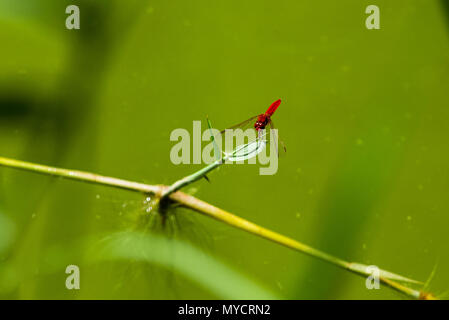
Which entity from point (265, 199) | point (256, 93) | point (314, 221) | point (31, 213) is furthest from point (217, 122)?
point (31, 213)

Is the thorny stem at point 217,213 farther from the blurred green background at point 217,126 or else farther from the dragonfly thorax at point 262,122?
the dragonfly thorax at point 262,122

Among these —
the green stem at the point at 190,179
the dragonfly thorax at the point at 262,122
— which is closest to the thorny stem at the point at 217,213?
the green stem at the point at 190,179

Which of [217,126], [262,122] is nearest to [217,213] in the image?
[262,122]

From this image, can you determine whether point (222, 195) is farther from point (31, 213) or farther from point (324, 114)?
point (31, 213)

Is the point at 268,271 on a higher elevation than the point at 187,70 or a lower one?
lower

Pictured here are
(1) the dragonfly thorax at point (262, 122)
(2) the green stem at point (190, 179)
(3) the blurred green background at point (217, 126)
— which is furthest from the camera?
(3) the blurred green background at point (217, 126)

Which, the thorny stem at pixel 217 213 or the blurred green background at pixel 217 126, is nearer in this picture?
the thorny stem at pixel 217 213
